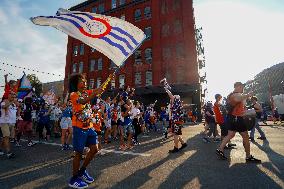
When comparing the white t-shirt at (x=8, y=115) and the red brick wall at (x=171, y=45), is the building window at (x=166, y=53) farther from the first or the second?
the white t-shirt at (x=8, y=115)

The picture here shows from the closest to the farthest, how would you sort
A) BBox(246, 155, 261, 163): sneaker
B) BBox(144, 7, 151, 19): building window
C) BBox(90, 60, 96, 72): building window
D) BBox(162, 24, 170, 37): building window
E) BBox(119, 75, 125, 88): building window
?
A: BBox(246, 155, 261, 163): sneaker
BBox(162, 24, 170, 37): building window
BBox(144, 7, 151, 19): building window
BBox(119, 75, 125, 88): building window
BBox(90, 60, 96, 72): building window

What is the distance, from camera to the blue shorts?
430 cm

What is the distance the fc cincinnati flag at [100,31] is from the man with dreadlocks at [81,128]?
987mm

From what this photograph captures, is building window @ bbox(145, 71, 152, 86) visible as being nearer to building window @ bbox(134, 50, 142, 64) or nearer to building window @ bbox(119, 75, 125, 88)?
building window @ bbox(134, 50, 142, 64)

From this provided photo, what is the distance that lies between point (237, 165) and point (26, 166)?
4.96m

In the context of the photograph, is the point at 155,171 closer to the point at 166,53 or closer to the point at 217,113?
the point at 217,113

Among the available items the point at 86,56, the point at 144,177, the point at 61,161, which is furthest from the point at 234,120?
the point at 86,56

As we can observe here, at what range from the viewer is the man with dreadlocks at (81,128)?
423 cm

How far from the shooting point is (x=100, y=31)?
18.0 ft

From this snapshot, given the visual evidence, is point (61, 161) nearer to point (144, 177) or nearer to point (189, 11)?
point (144, 177)

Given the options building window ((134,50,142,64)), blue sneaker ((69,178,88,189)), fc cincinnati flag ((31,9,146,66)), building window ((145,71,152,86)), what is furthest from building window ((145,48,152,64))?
blue sneaker ((69,178,88,189))

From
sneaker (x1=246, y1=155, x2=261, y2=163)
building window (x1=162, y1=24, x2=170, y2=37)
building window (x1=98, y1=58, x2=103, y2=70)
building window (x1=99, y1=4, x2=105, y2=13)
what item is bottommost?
sneaker (x1=246, y1=155, x2=261, y2=163)

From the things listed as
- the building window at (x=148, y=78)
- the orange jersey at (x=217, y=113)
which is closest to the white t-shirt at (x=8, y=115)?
the orange jersey at (x=217, y=113)

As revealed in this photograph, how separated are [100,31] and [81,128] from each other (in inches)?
90.8
